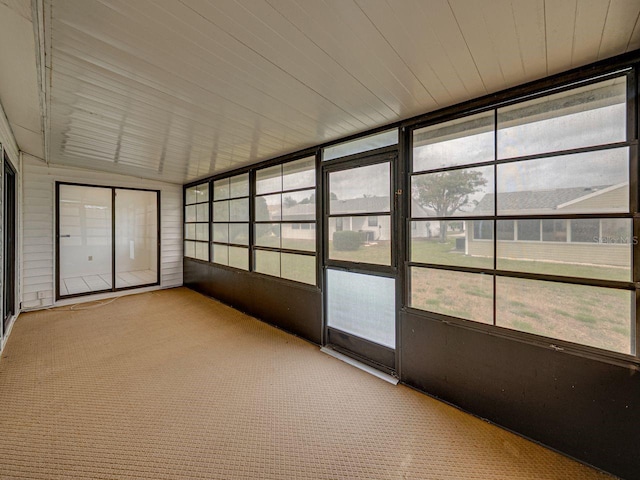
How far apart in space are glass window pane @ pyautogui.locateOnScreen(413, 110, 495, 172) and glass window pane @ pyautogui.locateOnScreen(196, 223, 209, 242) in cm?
430

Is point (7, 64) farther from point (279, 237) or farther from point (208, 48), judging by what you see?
point (279, 237)

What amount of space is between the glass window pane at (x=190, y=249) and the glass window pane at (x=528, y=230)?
18.5 feet

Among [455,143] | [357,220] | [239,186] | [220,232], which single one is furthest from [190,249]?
[455,143]

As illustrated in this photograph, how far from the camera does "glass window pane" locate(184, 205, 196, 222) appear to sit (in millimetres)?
5890

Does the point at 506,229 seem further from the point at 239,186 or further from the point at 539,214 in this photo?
the point at 239,186

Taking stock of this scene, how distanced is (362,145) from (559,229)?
5.90ft

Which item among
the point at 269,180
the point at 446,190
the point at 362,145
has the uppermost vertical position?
the point at 362,145

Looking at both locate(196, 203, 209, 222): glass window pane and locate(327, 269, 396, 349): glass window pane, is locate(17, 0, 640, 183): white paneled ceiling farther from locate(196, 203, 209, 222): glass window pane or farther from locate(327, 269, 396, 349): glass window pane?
locate(196, 203, 209, 222): glass window pane

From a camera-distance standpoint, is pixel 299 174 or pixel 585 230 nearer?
pixel 585 230

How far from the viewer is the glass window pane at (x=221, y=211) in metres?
4.91

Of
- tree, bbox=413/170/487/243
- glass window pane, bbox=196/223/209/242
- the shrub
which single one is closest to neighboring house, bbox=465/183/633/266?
tree, bbox=413/170/487/243

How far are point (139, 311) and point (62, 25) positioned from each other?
4181mm

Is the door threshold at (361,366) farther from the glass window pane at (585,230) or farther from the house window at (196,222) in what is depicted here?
the house window at (196,222)

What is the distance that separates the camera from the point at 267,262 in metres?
4.07
